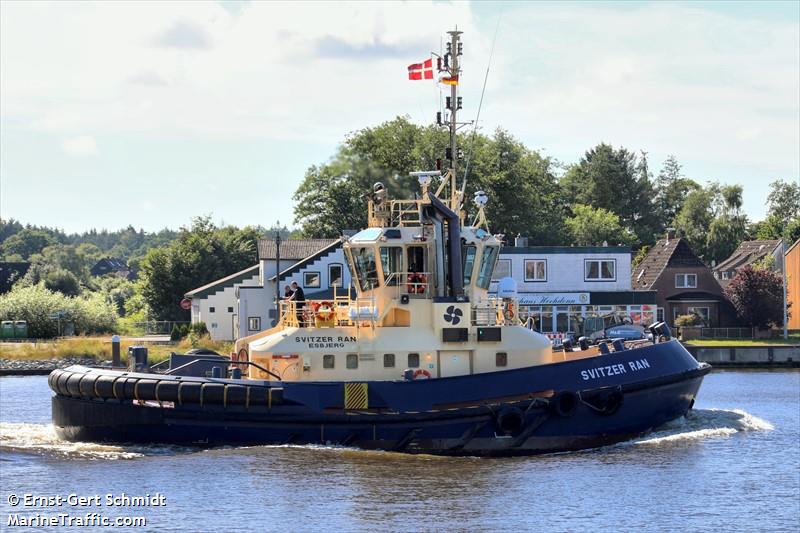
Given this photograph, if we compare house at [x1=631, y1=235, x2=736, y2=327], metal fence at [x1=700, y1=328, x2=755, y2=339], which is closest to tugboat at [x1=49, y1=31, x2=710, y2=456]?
metal fence at [x1=700, y1=328, x2=755, y2=339]

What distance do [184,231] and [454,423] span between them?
162 ft

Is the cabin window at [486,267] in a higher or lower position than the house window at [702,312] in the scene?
higher

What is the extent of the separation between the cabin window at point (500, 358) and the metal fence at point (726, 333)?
31.9 metres

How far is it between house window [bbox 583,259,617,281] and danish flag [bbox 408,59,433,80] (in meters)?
24.3

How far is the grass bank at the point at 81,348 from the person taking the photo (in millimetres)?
Answer: 45219

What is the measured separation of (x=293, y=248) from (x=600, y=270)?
13287 mm

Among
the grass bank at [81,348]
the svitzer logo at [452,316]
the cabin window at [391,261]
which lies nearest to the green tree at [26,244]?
the grass bank at [81,348]

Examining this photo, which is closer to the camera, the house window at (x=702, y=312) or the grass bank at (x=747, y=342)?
the grass bank at (x=747, y=342)

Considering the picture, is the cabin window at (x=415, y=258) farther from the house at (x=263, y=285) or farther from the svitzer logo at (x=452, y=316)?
the house at (x=263, y=285)

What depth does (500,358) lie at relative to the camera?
23938mm

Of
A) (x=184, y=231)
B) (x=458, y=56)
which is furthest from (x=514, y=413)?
(x=184, y=231)

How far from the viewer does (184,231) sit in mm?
70438

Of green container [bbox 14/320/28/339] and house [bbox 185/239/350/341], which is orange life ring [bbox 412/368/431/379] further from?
green container [bbox 14/320/28/339]

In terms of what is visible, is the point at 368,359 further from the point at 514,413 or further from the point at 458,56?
the point at 458,56
